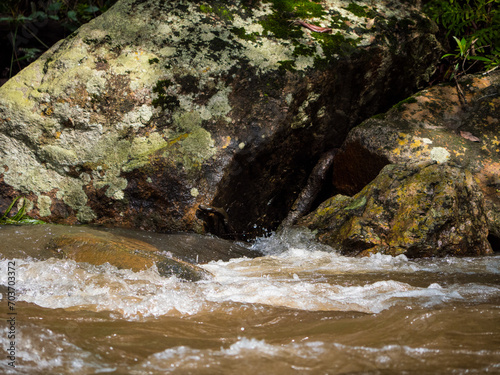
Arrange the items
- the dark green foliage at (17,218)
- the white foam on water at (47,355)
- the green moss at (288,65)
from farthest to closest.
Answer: the green moss at (288,65)
the dark green foliage at (17,218)
the white foam on water at (47,355)

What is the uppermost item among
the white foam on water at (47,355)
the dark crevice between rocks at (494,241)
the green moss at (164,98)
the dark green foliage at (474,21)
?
the dark green foliage at (474,21)

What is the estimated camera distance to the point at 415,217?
3.35 metres

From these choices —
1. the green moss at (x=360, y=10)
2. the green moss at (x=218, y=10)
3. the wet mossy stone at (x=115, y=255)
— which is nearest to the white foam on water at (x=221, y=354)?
the wet mossy stone at (x=115, y=255)

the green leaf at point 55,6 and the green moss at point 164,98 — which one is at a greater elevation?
the green leaf at point 55,6

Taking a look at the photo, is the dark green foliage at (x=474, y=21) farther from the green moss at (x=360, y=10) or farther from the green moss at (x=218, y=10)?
the green moss at (x=218, y=10)

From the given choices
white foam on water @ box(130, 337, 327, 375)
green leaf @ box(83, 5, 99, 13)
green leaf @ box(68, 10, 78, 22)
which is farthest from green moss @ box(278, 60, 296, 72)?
green leaf @ box(68, 10, 78, 22)

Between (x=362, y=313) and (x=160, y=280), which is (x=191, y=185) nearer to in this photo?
(x=160, y=280)

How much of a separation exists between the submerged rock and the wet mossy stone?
1482 mm

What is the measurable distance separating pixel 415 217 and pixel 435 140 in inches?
48.4

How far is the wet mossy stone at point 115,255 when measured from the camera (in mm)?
2492

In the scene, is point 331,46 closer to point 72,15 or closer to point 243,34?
point 243,34

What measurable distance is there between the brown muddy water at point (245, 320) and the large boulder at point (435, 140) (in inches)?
60.9

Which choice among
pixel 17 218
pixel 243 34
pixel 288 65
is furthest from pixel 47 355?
pixel 243 34

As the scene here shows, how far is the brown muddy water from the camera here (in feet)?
4.35
